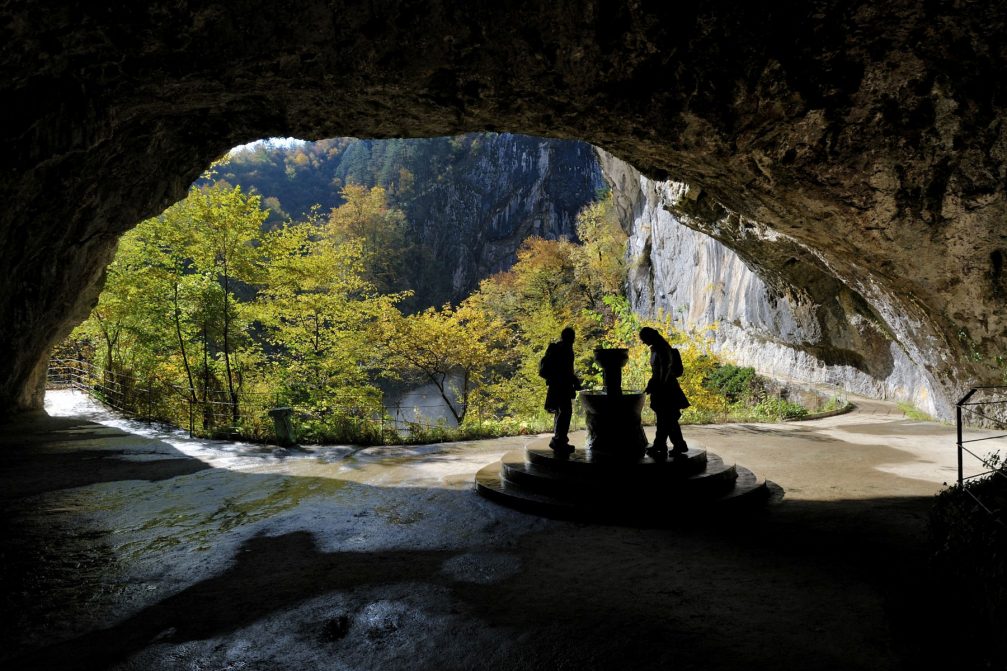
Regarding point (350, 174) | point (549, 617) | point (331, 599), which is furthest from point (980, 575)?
point (350, 174)

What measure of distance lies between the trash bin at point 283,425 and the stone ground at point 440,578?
103 inches

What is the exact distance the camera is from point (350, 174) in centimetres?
7319

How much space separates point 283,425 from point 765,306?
16.4 meters

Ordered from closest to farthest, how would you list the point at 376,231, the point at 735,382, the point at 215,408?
the point at 215,408 < the point at 735,382 < the point at 376,231

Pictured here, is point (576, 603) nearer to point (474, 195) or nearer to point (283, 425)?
point (283, 425)

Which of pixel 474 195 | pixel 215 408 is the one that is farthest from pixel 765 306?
pixel 474 195

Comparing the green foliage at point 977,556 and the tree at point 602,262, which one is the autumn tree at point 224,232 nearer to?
the green foliage at point 977,556

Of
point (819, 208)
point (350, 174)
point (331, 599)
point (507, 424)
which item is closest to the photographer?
point (331, 599)

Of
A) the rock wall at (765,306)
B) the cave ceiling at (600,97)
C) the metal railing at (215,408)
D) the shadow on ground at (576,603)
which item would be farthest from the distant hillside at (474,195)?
the shadow on ground at (576,603)

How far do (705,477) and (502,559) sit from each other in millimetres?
2782

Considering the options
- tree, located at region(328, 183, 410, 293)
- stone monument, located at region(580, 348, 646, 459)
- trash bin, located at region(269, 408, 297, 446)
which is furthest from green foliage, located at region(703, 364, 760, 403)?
Answer: tree, located at region(328, 183, 410, 293)

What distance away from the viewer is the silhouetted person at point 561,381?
24.5 feet

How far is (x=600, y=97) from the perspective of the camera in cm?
728

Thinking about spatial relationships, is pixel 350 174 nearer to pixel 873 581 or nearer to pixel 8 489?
pixel 8 489
